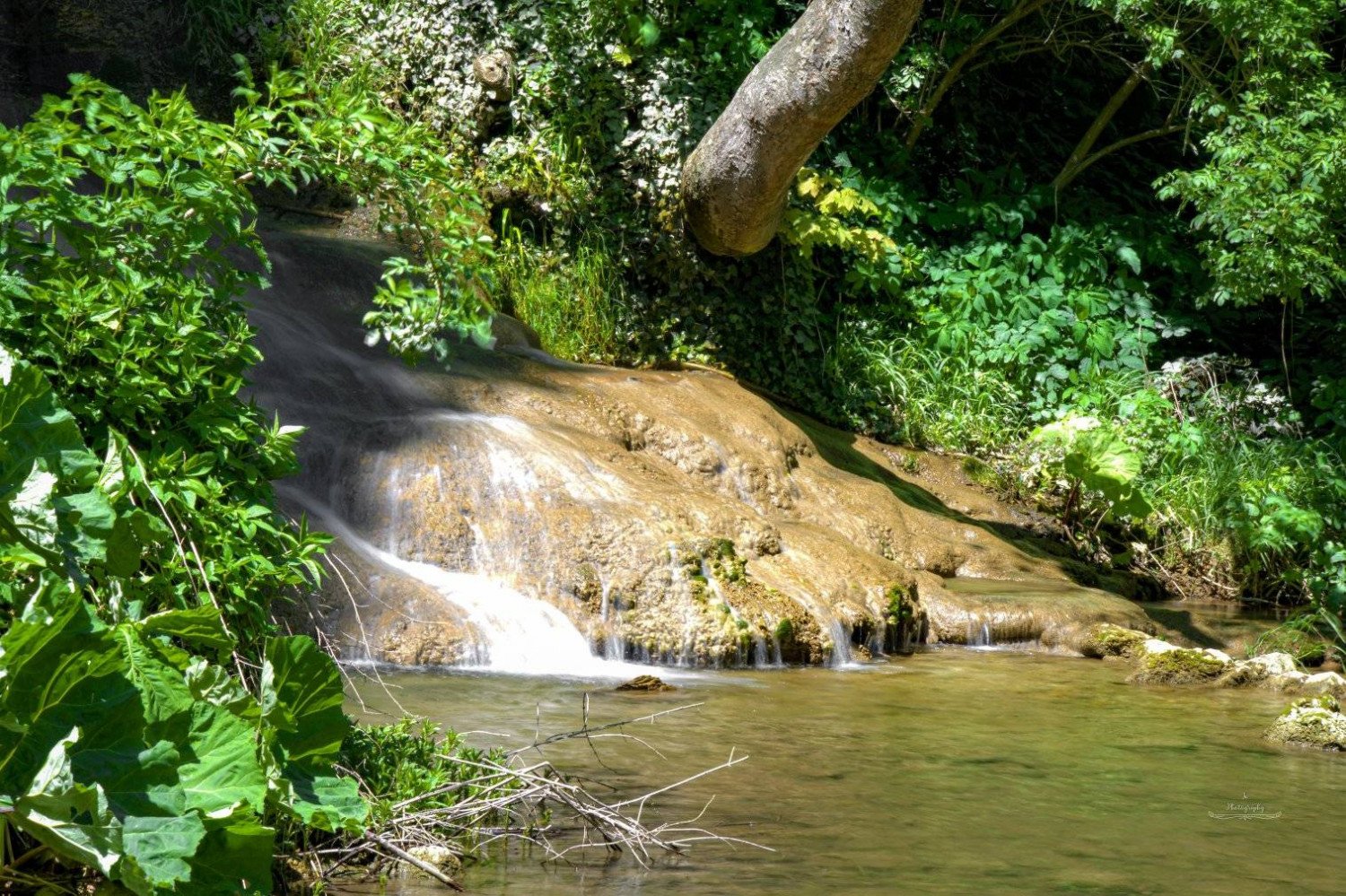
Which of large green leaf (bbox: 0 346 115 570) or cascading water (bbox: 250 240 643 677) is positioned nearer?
large green leaf (bbox: 0 346 115 570)

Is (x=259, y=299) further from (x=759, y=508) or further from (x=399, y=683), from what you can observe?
(x=399, y=683)

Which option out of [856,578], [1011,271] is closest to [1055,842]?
[856,578]

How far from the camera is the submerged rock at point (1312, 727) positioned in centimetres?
652

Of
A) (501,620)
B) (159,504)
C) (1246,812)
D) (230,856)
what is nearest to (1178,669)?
(1246,812)

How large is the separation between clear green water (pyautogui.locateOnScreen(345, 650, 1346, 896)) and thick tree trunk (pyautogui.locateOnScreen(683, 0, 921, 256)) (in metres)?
4.59

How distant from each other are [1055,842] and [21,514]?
10.9ft

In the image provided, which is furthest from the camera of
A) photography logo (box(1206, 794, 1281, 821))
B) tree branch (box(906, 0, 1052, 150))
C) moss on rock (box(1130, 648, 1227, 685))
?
tree branch (box(906, 0, 1052, 150))

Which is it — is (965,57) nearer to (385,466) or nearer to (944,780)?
(385,466)

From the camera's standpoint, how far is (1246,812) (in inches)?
208

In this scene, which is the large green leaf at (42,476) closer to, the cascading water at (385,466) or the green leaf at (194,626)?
the green leaf at (194,626)

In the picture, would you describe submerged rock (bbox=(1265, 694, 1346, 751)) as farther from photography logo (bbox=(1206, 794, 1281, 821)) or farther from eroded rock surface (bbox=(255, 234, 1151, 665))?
eroded rock surface (bbox=(255, 234, 1151, 665))

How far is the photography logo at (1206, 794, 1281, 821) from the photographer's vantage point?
5195 millimetres

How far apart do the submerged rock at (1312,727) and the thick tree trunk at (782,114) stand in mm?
5594

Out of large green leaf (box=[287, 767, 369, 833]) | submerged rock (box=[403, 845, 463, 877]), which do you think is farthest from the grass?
large green leaf (box=[287, 767, 369, 833])
